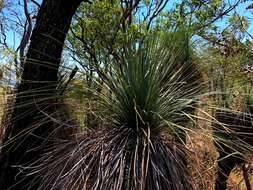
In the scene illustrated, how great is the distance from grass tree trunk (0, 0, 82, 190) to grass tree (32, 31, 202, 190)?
40 centimetres

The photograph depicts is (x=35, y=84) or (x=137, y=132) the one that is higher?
(x=35, y=84)

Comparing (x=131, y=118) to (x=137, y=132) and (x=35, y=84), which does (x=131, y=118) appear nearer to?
(x=137, y=132)

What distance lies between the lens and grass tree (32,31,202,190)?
1.82 meters

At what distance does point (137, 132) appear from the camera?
6.23 feet

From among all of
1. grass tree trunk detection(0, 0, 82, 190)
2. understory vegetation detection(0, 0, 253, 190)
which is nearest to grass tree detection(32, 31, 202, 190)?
understory vegetation detection(0, 0, 253, 190)

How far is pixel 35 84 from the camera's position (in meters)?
2.48

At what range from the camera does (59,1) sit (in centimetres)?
254

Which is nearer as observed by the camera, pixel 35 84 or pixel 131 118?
pixel 131 118

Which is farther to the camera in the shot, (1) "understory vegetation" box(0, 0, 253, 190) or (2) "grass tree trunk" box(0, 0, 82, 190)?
(2) "grass tree trunk" box(0, 0, 82, 190)

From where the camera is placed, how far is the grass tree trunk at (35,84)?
2414 mm

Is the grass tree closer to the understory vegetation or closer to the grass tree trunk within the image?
the understory vegetation

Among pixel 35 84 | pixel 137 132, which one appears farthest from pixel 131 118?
pixel 35 84

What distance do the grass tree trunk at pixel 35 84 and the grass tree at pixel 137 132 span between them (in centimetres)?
40

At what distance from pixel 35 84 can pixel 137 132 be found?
839mm
